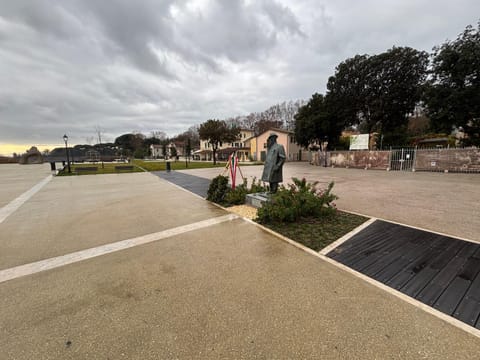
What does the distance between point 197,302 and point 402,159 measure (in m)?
20.7

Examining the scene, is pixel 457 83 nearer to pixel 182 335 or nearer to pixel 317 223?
pixel 317 223

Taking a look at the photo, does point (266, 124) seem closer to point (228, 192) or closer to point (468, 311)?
point (228, 192)

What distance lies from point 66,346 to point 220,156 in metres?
46.7

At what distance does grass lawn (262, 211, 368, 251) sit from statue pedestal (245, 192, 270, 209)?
1157 millimetres

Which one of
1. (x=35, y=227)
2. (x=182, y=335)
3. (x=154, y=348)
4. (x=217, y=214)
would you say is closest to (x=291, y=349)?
(x=182, y=335)

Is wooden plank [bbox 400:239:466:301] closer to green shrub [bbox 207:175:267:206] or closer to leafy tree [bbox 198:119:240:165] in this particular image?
green shrub [bbox 207:175:267:206]

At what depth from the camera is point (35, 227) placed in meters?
4.55

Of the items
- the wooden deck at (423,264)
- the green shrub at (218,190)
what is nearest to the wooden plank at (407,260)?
the wooden deck at (423,264)

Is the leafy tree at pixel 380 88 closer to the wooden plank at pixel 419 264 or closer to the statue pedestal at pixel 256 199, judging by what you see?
the wooden plank at pixel 419 264

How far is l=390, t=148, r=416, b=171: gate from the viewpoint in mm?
16047

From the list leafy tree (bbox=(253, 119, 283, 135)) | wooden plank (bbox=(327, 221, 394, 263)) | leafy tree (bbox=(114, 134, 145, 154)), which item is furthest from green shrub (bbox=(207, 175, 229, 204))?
leafy tree (bbox=(114, 134, 145, 154))

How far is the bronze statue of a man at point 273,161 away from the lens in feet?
17.0

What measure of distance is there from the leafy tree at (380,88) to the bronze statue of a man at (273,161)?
24.2 metres

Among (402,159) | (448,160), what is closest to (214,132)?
(402,159)
